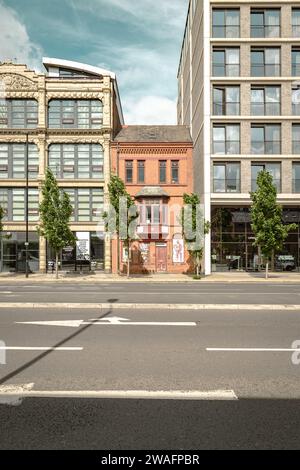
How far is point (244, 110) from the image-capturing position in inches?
1133

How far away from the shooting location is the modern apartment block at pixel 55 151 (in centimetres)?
3058

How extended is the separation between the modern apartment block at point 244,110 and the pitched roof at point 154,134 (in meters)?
4.73

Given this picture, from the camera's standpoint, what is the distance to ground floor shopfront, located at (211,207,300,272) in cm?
2958

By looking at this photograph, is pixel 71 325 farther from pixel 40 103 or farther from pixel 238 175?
pixel 40 103

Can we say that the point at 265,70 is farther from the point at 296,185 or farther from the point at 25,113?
the point at 25,113

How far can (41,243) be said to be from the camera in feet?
98.6

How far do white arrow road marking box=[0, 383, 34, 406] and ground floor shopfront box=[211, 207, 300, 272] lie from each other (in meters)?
25.6

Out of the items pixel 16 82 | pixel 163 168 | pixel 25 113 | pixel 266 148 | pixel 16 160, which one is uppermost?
pixel 16 82

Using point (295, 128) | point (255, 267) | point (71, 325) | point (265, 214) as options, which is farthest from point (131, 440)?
point (295, 128)

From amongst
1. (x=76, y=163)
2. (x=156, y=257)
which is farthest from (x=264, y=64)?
(x=156, y=257)

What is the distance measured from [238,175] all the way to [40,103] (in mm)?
18474

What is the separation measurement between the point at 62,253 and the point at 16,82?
15.9 m

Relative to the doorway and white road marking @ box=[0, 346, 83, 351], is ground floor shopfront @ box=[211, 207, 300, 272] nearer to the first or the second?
the doorway

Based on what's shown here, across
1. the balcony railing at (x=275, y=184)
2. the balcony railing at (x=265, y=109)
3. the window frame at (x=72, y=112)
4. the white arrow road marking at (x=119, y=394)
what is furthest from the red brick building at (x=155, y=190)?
the white arrow road marking at (x=119, y=394)
